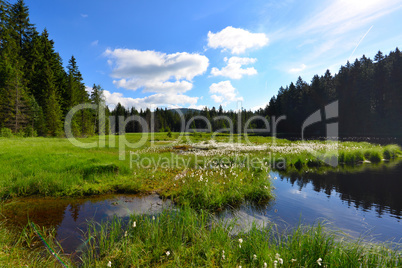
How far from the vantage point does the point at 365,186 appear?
10602 millimetres

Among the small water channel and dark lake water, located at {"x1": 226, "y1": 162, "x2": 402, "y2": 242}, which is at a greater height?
the small water channel

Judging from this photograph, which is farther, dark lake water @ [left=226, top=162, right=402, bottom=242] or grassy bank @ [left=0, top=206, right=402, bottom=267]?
dark lake water @ [left=226, top=162, right=402, bottom=242]

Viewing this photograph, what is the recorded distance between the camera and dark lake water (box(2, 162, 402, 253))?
597 centimetres

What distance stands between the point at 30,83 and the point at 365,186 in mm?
65247

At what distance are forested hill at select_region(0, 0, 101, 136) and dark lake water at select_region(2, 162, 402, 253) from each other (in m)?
35.9

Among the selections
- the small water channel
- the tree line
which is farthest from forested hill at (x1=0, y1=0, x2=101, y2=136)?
the small water channel

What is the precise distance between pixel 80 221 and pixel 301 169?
Result: 16365 millimetres

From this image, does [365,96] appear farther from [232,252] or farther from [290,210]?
[232,252]

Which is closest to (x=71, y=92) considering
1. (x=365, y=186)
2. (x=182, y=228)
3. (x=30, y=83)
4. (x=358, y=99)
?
(x=30, y=83)

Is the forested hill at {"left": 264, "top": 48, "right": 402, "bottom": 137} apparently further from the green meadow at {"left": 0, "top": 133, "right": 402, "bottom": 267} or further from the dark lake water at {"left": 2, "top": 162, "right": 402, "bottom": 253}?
the dark lake water at {"left": 2, "top": 162, "right": 402, "bottom": 253}

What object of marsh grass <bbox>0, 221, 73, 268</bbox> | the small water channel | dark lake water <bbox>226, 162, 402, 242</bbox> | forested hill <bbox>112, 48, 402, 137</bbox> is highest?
forested hill <bbox>112, 48, 402, 137</bbox>

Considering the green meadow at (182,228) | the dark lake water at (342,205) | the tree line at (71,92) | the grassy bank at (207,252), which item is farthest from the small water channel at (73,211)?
the tree line at (71,92)

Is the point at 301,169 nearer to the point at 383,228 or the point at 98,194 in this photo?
the point at 383,228

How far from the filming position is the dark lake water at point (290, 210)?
5970mm
